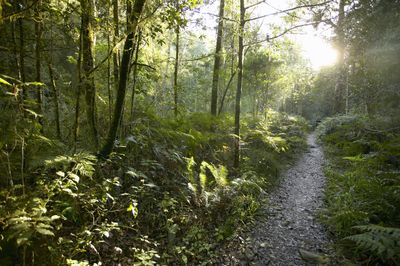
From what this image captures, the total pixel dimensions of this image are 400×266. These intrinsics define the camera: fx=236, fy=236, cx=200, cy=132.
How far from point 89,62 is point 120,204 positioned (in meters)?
2.68

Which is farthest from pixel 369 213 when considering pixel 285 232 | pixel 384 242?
pixel 285 232

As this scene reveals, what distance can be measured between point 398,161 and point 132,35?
25.9ft

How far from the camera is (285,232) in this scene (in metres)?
4.93

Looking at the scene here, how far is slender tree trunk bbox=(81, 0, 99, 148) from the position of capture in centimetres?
394

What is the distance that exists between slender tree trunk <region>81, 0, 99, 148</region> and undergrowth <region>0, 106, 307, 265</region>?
74 cm

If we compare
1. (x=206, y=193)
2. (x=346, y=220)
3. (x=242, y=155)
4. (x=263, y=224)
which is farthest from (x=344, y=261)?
(x=242, y=155)

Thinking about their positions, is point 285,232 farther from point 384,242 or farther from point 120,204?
point 120,204

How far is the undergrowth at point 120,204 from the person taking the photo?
2553 millimetres

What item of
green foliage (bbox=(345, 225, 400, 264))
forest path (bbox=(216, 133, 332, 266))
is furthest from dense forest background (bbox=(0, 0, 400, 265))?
forest path (bbox=(216, 133, 332, 266))

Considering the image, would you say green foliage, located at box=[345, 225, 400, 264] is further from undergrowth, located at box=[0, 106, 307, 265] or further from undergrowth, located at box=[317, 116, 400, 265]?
undergrowth, located at box=[0, 106, 307, 265]

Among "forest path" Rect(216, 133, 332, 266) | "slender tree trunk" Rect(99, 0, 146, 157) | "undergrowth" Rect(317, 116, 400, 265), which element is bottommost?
"forest path" Rect(216, 133, 332, 266)

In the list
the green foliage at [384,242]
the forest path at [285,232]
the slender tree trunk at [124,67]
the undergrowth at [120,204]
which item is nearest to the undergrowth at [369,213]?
the green foliage at [384,242]

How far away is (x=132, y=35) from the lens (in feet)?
12.7

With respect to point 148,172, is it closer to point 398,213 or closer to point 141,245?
point 141,245
